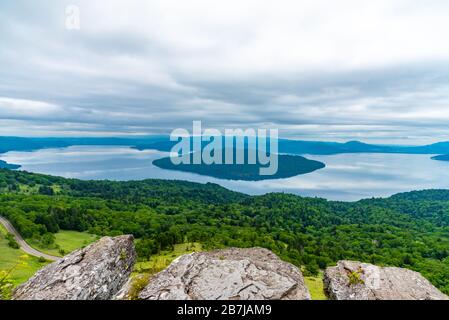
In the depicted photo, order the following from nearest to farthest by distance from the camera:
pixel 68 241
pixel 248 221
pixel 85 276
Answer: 1. pixel 85 276
2. pixel 68 241
3. pixel 248 221

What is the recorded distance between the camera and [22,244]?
159ft

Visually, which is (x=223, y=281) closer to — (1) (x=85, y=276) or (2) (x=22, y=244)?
(1) (x=85, y=276)

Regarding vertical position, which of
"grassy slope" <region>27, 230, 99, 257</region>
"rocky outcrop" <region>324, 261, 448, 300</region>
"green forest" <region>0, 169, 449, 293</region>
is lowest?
"green forest" <region>0, 169, 449, 293</region>

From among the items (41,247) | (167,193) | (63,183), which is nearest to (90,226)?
(41,247)

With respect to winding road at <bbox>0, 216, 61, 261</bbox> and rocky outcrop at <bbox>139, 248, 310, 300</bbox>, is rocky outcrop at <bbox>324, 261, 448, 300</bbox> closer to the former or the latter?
rocky outcrop at <bbox>139, 248, 310, 300</bbox>

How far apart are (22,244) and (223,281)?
53.3 m

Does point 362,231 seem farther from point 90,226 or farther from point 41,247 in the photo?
point 41,247

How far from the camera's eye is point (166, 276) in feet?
28.9

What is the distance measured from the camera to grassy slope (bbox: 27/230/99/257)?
47219 millimetres

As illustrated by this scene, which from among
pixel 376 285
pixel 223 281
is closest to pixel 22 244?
pixel 223 281

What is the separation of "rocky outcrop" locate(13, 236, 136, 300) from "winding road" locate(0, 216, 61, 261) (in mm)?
37734

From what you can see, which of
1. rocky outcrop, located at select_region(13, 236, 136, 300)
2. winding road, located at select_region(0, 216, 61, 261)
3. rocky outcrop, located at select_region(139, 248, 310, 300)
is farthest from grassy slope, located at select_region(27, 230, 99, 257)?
rocky outcrop, located at select_region(139, 248, 310, 300)

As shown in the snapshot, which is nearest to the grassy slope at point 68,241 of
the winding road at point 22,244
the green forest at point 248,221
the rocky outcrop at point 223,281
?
the winding road at point 22,244
